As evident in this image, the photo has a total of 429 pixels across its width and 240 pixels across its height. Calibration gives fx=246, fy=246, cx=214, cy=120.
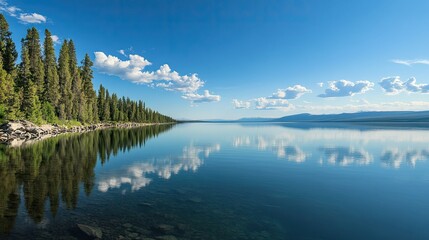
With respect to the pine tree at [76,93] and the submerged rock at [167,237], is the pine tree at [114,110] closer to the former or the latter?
the pine tree at [76,93]

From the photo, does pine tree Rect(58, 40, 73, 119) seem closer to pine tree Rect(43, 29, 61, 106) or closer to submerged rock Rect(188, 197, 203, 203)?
pine tree Rect(43, 29, 61, 106)

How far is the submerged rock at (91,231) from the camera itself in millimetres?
10438

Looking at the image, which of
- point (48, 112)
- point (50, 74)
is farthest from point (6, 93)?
point (50, 74)

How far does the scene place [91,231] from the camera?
34.9 feet

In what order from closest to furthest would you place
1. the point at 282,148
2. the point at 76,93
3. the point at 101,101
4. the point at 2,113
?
the point at 282,148 < the point at 2,113 < the point at 76,93 < the point at 101,101

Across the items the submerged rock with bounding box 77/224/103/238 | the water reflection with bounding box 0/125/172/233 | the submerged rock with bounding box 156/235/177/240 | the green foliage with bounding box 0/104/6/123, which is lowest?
the submerged rock with bounding box 156/235/177/240

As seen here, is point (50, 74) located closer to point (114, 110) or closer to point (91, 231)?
point (114, 110)

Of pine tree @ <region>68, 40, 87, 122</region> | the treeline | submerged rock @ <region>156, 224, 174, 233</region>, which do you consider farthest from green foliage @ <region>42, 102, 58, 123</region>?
submerged rock @ <region>156, 224, 174, 233</region>

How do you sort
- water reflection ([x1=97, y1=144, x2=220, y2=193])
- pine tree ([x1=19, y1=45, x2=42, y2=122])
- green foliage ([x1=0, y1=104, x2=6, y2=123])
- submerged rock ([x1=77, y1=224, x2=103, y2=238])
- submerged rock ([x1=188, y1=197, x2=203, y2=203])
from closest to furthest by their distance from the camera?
submerged rock ([x1=77, y1=224, x2=103, y2=238]) < submerged rock ([x1=188, y1=197, x2=203, y2=203]) < water reflection ([x1=97, y1=144, x2=220, y2=193]) < green foliage ([x1=0, y1=104, x2=6, y2=123]) < pine tree ([x1=19, y1=45, x2=42, y2=122])

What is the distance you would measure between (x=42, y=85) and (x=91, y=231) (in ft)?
269

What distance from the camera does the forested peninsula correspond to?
59.0 metres

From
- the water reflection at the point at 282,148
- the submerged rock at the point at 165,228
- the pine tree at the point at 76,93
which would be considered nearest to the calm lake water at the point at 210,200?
the submerged rock at the point at 165,228

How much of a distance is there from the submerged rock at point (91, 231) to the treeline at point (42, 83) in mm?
60766

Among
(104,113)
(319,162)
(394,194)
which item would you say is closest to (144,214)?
(394,194)
